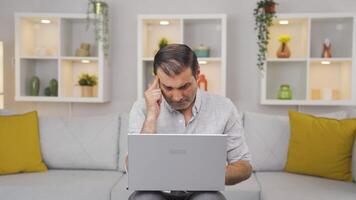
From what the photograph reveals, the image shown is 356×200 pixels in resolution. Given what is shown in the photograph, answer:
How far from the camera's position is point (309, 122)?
2.73 meters

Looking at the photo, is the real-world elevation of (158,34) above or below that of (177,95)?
above

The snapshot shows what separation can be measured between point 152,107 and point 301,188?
109 cm

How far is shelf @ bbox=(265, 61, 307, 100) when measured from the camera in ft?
11.4

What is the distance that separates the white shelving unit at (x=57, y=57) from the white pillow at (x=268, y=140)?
1.26 metres

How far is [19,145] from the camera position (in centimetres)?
279

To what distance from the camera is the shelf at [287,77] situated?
3.46 meters

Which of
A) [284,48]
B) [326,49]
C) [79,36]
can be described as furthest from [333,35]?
[79,36]

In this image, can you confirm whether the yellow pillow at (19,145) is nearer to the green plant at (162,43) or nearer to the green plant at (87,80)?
the green plant at (87,80)

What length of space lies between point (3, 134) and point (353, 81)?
100 inches

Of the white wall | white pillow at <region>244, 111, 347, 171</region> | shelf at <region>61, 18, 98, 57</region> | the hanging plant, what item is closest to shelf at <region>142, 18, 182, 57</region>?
the white wall

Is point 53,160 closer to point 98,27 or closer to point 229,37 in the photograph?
point 98,27

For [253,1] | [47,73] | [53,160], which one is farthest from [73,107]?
[253,1]

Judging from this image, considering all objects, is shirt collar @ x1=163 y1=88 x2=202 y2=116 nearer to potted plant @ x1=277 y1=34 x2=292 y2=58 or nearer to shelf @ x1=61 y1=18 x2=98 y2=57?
potted plant @ x1=277 y1=34 x2=292 y2=58

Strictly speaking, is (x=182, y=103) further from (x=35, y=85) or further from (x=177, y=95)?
(x=35, y=85)
